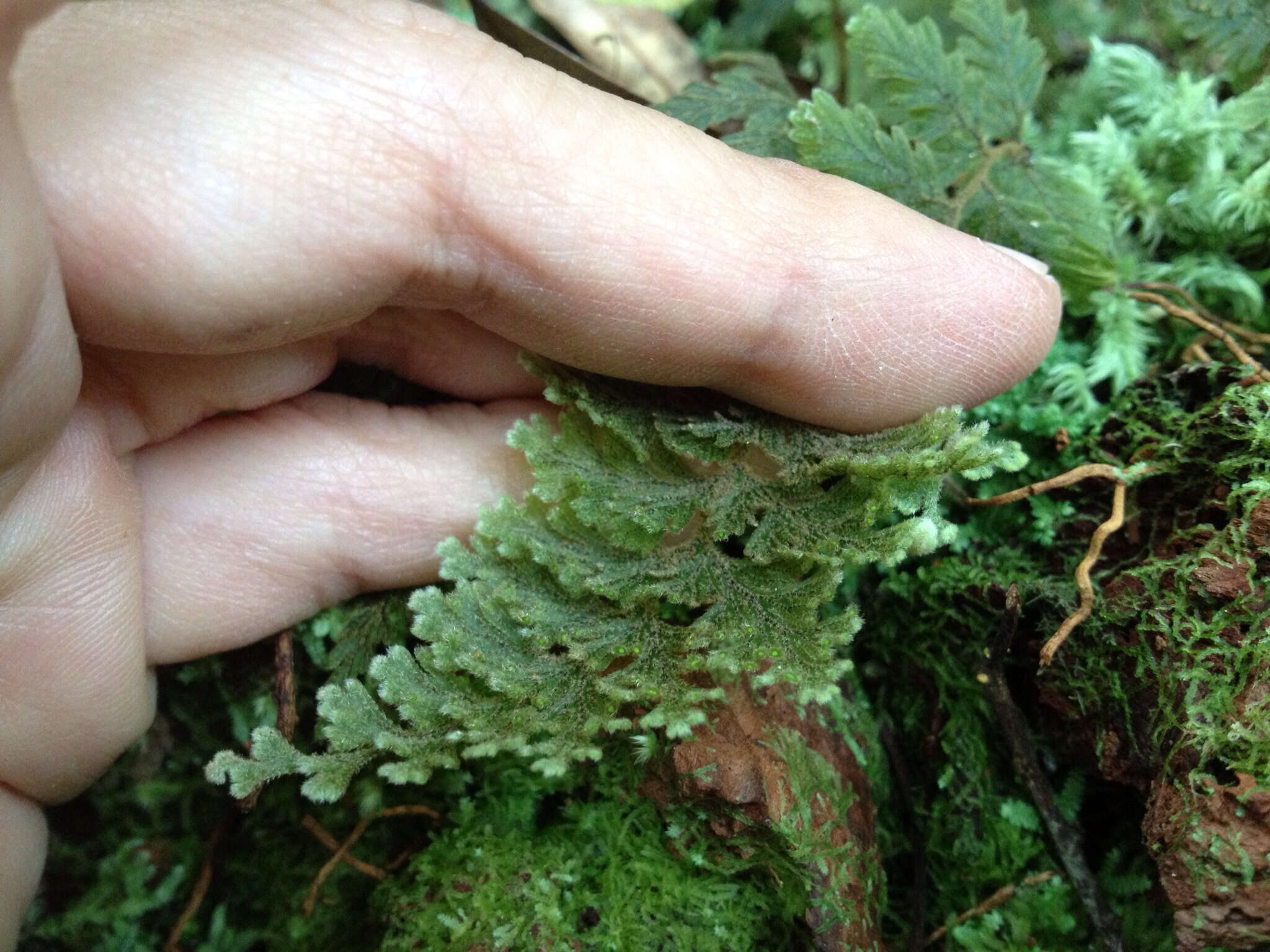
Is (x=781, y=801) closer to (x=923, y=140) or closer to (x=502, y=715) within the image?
(x=502, y=715)

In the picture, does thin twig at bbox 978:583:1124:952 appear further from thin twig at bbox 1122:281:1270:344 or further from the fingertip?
the fingertip

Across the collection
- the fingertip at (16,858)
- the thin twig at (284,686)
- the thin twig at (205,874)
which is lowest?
the thin twig at (205,874)

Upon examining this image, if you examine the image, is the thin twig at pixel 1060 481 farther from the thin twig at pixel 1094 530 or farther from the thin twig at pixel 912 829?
the thin twig at pixel 912 829

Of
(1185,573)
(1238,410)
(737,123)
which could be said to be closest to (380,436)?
(737,123)

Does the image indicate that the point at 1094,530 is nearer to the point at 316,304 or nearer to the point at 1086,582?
the point at 1086,582

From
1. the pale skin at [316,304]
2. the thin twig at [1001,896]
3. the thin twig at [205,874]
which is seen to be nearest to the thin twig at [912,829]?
the thin twig at [1001,896]

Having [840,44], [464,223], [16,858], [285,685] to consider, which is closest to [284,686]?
[285,685]
